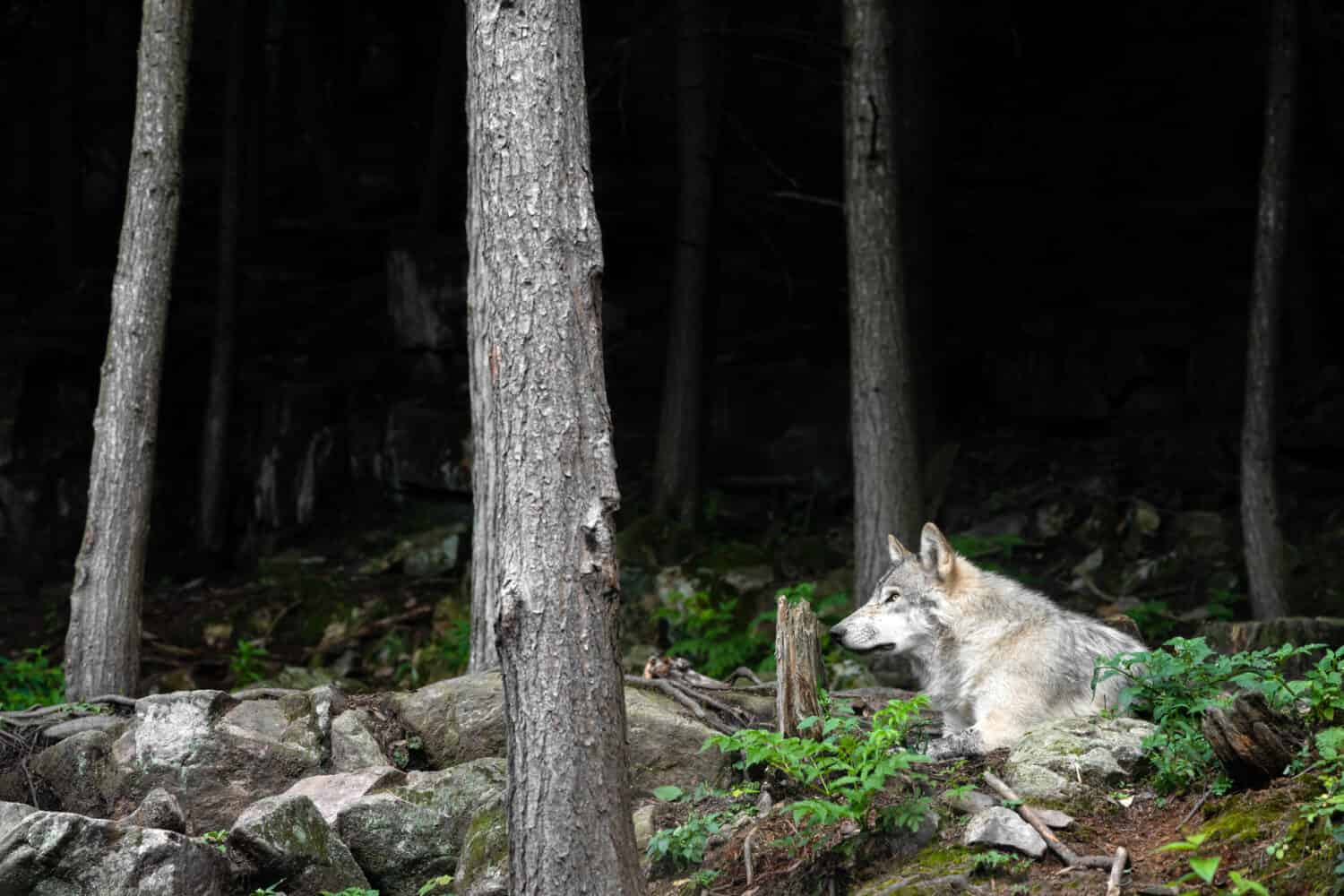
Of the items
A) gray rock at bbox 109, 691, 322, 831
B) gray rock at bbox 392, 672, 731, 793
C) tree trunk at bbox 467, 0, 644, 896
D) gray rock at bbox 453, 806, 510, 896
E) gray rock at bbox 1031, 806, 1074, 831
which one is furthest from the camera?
gray rock at bbox 109, 691, 322, 831

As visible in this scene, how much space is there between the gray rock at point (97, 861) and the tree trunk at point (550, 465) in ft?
5.59

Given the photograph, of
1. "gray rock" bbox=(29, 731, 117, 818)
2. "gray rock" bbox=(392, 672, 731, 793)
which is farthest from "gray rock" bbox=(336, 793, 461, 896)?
"gray rock" bbox=(29, 731, 117, 818)

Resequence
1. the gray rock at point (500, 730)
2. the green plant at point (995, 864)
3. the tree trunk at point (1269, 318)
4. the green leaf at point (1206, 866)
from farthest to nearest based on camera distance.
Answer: the tree trunk at point (1269, 318) → the gray rock at point (500, 730) → the green plant at point (995, 864) → the green leaf at point (1206, 866)

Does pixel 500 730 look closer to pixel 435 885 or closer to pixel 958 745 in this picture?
pixel 435 885

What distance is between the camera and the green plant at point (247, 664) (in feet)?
41.6

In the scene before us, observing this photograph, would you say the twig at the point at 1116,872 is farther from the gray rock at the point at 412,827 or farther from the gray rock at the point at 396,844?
the gray rock at the point at 396,844

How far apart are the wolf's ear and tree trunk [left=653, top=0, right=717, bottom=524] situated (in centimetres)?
655

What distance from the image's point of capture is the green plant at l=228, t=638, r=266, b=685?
41.6 feet

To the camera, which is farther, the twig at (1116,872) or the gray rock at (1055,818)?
the gray rock at (1055,818)

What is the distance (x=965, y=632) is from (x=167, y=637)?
31.3ft

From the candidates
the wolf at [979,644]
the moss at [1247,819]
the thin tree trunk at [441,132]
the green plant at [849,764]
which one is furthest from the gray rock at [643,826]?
the thin tree trunk at [441,132]

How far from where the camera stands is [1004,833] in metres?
5.10

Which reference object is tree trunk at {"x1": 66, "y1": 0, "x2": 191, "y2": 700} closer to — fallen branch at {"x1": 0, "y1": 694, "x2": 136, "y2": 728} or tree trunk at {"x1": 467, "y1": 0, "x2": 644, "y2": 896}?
fallen branch at {"x1": 0, "y1": 694, "x2": 136, "y2": 728}

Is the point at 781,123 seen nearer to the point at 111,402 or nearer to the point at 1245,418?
the point at 1245,418
